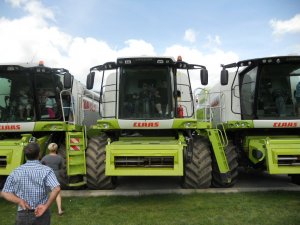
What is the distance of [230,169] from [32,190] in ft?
19.5

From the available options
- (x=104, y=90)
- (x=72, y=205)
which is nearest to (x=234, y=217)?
(x=72, y=205)

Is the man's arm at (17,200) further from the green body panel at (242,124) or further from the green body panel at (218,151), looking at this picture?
the green body panel at (242,124)

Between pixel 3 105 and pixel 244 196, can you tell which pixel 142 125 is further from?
pixel 3 105

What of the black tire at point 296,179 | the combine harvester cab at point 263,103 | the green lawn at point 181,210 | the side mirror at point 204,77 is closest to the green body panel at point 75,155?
the green lawn at point 181,210

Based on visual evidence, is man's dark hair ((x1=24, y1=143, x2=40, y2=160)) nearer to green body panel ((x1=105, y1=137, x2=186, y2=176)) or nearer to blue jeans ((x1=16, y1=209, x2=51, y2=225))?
blue jeans ((x1=16, y1=209, x2=51, y2=225))

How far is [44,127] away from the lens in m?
8.76

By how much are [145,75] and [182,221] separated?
3649 mm

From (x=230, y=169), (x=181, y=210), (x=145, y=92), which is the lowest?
(x=181, y=210)

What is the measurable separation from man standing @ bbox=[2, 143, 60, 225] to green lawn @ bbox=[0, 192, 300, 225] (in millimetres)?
2387

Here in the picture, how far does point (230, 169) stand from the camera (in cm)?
877

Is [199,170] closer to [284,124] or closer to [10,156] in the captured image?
[284,124]

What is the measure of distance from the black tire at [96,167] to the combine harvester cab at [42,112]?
350mm

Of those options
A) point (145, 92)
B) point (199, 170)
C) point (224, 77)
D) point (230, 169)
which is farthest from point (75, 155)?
point (224, 77)

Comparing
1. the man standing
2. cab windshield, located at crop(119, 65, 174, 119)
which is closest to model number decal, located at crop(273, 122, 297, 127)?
cab windshield, located at crop(119, 65, 174, 119)
